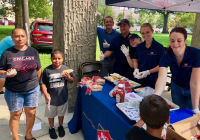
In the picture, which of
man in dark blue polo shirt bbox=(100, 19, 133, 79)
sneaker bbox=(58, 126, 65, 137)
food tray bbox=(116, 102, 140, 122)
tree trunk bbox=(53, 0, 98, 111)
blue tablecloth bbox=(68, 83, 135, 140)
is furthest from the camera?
man in dark blue polo shirt bbox=(100, 19, 133, 79)

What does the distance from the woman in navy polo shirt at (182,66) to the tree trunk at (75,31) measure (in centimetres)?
188

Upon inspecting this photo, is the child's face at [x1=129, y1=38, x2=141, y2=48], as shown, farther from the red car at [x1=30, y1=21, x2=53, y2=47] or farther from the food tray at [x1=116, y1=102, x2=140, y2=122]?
the red car at [x1=30, y1=21, x2=53, y2=47]

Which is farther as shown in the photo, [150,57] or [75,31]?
[75,31]

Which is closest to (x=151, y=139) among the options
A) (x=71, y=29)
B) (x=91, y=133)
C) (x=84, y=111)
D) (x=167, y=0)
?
(x=91, y=133)

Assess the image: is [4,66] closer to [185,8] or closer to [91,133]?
[91,133]

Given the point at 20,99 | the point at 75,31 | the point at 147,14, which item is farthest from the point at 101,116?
the point at 147,14

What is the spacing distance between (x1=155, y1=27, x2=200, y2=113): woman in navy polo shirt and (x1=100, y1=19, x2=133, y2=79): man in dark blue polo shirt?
50.6 inches

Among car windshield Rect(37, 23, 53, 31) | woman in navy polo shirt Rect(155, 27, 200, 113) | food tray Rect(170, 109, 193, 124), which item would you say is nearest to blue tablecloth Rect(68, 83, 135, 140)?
food tray Rect(170, 109, 193, 124)

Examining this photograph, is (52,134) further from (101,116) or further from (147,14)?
(147,14)

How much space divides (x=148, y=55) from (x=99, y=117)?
1.31m

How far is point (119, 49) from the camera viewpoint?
345 centimetres

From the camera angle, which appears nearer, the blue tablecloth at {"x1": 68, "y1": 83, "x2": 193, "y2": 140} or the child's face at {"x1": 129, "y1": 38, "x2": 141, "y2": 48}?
the blue tablecloth at {"x1": 68, "y1": 83, "x2": 193, "y2": 140}

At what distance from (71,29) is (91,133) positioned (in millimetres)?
2020

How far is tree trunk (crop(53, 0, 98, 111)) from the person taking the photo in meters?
3.25
